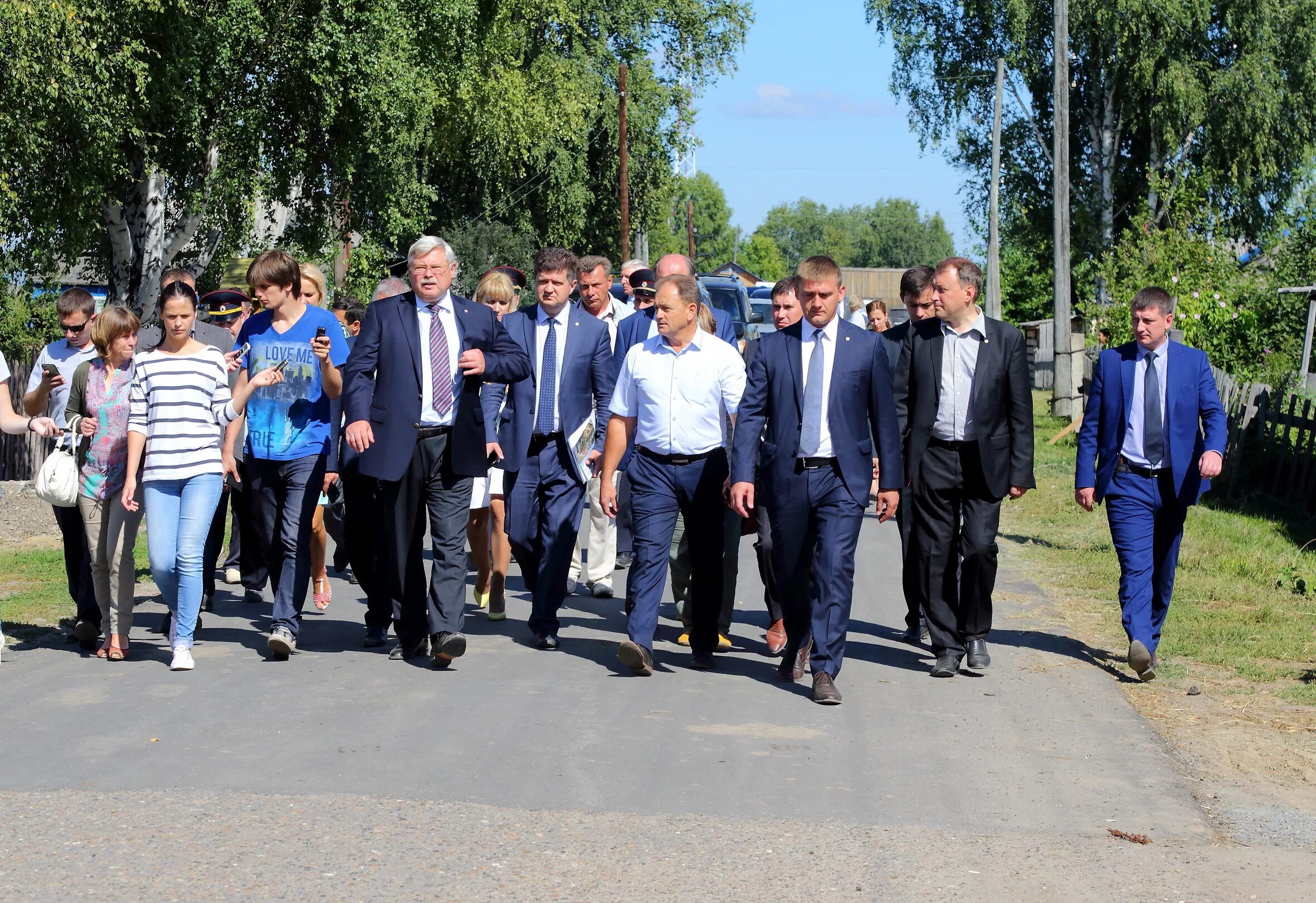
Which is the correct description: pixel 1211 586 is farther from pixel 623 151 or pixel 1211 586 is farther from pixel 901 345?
pixel 623 151

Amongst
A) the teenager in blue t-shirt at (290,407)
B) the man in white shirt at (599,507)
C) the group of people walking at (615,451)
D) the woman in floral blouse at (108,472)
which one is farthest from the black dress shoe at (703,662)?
the woman in floral blouse at (108,472)

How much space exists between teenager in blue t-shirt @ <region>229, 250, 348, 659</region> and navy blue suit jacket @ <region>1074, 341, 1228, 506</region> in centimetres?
392

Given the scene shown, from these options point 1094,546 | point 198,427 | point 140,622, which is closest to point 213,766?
point 198,427

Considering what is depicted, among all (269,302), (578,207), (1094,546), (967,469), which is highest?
(578,207)

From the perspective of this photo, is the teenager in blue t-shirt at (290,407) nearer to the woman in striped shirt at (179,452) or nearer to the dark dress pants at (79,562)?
the woman in striped shirt at (179,452)

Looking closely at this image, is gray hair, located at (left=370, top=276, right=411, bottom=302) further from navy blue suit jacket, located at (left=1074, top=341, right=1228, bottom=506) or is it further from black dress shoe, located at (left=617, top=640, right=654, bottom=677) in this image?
navy blue suit jacket, located at (left=1074, top=341, right=1228, bottom=506)

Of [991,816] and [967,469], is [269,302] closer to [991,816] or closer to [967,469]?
[967,469]

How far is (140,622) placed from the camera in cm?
925

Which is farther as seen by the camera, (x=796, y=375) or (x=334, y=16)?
(x=334, y=16)

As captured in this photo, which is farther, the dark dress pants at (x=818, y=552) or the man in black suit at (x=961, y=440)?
the man in black suit at (x=961, y=440)

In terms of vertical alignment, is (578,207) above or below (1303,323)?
above

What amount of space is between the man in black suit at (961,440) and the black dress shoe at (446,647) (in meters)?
2.34

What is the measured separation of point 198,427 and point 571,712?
2.39 m

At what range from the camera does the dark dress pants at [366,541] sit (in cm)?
815
